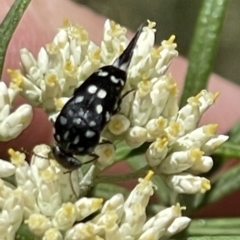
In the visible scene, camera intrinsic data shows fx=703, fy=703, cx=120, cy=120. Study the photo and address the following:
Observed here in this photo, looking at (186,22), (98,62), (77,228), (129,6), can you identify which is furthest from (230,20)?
(77,228)

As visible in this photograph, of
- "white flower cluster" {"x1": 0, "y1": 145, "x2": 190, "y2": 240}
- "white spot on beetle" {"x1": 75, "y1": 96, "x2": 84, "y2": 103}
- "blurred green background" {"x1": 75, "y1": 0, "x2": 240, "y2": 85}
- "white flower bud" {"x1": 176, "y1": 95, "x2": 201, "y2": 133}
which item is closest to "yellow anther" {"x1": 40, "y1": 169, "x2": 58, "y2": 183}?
"white flower cluster" {"x1": 0, "y1": 145, "x2": 190, "y2": 240}

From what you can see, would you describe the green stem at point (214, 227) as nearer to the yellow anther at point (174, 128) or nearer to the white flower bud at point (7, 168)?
the yellow anther at point (174, 128)

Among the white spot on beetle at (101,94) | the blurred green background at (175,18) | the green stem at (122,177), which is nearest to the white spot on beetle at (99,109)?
the white spot on beetle at (101,94)

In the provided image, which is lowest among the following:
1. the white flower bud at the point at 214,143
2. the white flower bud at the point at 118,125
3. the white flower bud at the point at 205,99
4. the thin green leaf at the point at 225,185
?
the thin green leaf at the point at 225,185

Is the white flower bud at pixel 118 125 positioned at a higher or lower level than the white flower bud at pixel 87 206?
higher

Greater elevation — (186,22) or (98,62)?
(98,62)

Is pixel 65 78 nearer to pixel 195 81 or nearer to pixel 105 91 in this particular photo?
pixel 105 91

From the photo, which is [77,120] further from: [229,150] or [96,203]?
[229,150]
